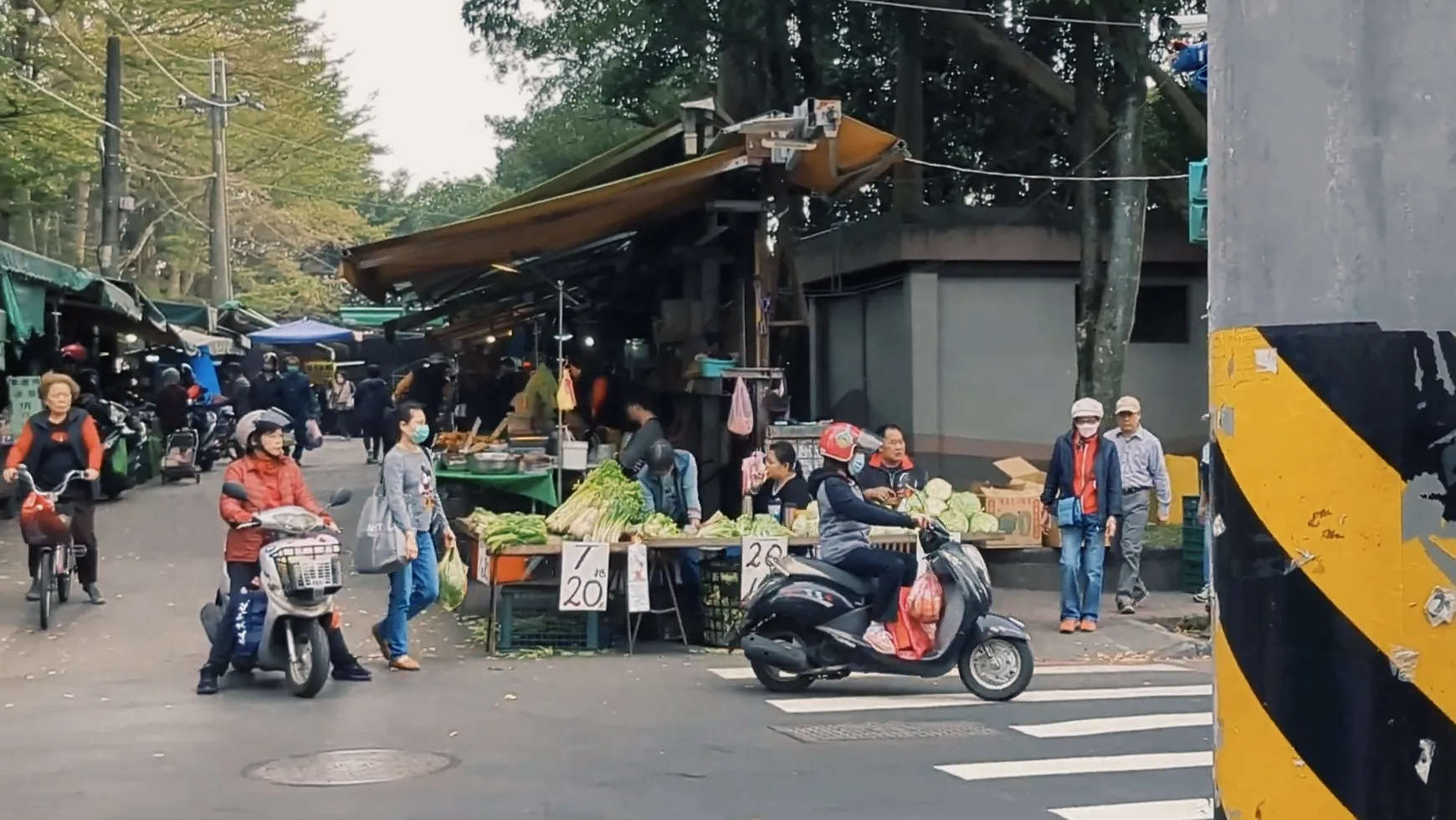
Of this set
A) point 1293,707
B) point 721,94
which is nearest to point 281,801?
point 1293,707

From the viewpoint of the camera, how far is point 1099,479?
13.0 m

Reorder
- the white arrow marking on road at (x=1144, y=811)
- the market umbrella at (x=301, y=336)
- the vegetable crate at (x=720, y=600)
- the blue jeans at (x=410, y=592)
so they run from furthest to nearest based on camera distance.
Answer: the market umbrella at (x=301, y=336)
the vegetable crate at (x=720, y=600)
the blue jeans at (x=410, y=592)
the white arrow marking on road at (x=1144, y=811)

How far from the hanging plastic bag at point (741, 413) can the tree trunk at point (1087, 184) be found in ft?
16.9

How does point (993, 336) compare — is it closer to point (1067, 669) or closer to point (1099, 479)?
point (1099, 479)

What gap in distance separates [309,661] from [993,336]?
11.0 m

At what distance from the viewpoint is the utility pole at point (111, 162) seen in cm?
2889

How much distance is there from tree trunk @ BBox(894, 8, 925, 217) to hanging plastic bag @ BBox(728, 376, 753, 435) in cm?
644

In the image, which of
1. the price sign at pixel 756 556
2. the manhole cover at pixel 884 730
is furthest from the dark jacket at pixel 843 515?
the price sign at pixel 756 556

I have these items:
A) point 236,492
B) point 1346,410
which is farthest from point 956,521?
point 1346,410

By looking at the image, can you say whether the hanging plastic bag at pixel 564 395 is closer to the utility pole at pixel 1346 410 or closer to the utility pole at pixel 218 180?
the utility pole at pixel 1346 410

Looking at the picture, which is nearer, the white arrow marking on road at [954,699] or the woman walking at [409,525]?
the white arrow marking on road at [954,699]

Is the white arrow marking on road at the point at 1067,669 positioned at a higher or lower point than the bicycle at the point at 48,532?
lower

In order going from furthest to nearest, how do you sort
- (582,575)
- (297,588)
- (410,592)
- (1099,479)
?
(1099,479) → (582,575) → (410,592) → (297,588)

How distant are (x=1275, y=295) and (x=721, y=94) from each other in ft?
69.4
